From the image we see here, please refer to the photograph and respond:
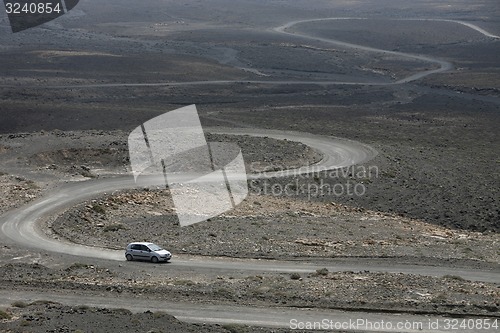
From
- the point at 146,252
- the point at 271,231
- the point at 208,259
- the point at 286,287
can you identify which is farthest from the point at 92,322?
the point at 271,231

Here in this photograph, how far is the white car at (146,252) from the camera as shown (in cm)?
3171

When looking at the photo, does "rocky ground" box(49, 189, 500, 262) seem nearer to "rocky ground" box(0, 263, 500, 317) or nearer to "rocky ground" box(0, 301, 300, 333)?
"rocky ground" box(0, 263, 500, 317)

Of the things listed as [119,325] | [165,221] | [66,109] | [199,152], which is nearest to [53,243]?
[165,221]

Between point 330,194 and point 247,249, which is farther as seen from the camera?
point 330,194

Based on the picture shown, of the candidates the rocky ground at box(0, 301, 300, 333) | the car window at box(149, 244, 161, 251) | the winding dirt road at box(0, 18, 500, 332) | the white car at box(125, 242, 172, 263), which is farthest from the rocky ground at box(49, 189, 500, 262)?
the rocky ground at box(0, 301, 300, 333)

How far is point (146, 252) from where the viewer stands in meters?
31.8

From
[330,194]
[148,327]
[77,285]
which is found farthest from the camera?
[330,194]

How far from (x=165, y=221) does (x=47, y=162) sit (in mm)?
13655

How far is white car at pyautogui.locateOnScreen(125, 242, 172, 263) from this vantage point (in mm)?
31712

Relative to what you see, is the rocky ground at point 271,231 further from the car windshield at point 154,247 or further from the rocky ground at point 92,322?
the rocky ground at point 92,322

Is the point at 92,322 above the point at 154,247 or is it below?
above

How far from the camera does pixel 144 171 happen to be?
158 feet

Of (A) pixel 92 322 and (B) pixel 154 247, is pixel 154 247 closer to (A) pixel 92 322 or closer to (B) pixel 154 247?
(B) pixel 154 247

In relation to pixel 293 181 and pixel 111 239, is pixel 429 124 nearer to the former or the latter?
pixel 293 181
